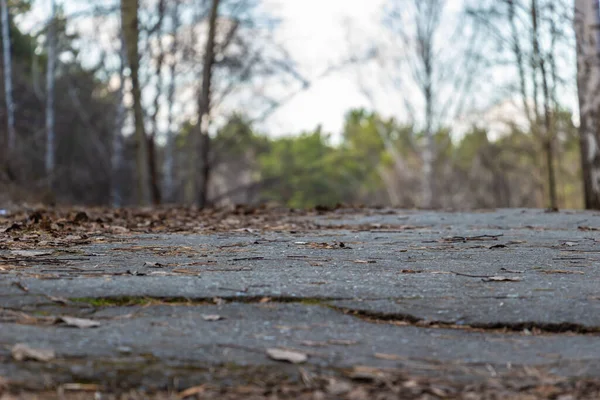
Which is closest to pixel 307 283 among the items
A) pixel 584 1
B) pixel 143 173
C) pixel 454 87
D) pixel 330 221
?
pixel 330 221

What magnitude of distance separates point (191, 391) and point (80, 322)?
684mm

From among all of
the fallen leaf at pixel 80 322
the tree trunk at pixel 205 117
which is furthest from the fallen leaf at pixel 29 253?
the tree trunk at pixel 205 117

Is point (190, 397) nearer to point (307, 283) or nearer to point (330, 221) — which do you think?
point (307, 283)

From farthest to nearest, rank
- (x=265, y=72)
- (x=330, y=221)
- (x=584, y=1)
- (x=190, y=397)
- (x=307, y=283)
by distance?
(x=265, y=72)
(x=584, y=1)
(x=330, y=221)
(x=307, y=283)
(x=190, y=397)

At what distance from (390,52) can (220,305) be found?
79.1 ft

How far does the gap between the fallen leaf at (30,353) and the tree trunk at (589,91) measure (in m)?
9.61

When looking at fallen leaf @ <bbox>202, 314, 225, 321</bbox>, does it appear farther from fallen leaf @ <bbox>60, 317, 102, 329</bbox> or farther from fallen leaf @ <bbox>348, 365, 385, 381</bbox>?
fallen leaf @ <bbox>348, 365, 385, 381</bbox>

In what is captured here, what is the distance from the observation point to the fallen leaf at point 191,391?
2.14 meters

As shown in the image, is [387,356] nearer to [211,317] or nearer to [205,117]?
[211,317]

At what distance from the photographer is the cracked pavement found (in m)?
2.37

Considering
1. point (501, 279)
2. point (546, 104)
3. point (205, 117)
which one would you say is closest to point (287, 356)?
point (501, 279)

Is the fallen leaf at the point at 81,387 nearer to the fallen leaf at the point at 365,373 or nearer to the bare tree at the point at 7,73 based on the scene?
the fallen leaf at the point at 365,373

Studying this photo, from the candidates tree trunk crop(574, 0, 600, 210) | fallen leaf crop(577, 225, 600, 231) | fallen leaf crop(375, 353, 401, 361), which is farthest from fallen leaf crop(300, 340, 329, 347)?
tree trunk crop(574, 0, 600, 210)

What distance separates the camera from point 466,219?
781 centimetres
